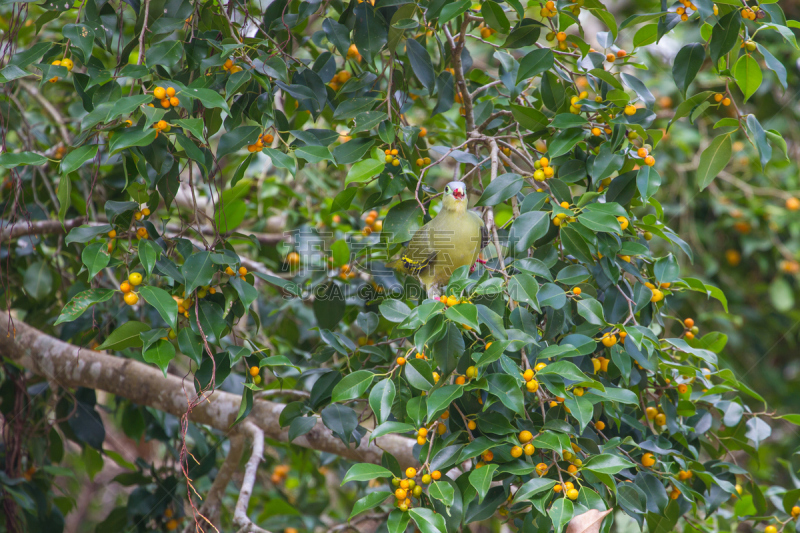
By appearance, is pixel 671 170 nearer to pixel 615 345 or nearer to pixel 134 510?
pixel 615 345

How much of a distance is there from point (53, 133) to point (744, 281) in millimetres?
4676

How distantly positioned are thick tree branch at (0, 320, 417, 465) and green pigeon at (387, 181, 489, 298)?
696mm

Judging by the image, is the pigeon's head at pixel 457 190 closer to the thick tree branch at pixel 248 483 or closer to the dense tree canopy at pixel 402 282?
the dense tree canopy at pixel 402 282

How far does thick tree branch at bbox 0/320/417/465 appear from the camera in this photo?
7.02ft

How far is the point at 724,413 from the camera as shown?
70.0 inches

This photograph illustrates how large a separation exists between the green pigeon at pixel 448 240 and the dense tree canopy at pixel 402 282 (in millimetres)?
98

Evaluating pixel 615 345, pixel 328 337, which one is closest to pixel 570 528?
pixel 615 345

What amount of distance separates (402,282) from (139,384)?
1.09 metres

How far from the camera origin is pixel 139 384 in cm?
223

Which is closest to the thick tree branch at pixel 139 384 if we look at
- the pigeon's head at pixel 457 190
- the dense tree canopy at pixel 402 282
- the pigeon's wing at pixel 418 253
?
the dense tree canopy at pixel 402 282

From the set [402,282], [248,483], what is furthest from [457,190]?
[248,483]

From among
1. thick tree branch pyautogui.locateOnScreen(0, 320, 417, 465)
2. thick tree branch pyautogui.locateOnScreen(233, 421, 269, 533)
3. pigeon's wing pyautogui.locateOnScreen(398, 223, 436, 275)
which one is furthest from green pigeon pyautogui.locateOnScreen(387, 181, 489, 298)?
thick tree branch pyautogui.locateOnScreen(233, 421, 269, 533)

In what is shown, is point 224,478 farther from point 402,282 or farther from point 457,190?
point 457,190

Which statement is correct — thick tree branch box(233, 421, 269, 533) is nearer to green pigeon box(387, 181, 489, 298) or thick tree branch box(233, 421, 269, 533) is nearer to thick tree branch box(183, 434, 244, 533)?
thick tree branch box(183, 434, 244, 533)
